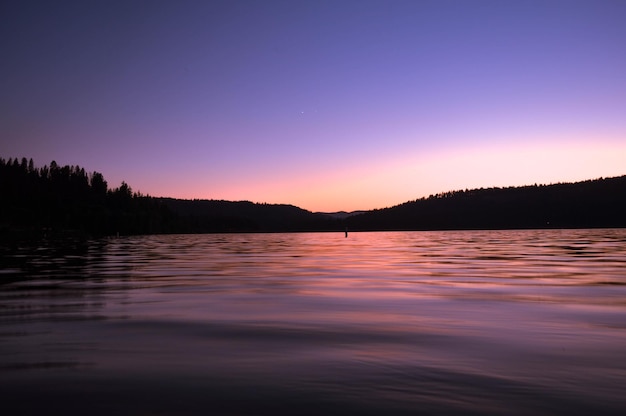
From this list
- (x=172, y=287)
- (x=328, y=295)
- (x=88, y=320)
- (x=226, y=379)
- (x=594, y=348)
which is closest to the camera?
(x=226, y=379)

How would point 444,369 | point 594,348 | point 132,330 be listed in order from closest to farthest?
point 444,369 → point 594,348 → point 132,330

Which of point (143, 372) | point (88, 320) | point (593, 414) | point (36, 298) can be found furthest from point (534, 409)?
point (36, 298)

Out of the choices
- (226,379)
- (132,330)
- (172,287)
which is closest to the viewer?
(226,379)

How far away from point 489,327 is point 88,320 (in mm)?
9098

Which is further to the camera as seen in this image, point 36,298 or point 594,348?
point 36,298

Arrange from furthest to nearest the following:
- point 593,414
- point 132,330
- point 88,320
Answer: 1. point 88,320
2. point 132,330
3. point 593,414

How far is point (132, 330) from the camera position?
11516 millimetres

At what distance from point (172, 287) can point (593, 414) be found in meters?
16.7

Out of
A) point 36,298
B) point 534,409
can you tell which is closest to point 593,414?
point 534,409

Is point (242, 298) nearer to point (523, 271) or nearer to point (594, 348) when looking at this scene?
point (594, 348)

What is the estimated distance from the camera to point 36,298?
1672 centimetres

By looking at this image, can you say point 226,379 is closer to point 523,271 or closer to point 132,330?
point 132,330

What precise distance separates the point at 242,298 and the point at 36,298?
627 centimetres

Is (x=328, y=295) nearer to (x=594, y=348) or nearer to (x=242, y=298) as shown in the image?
(x=242, y=298)
